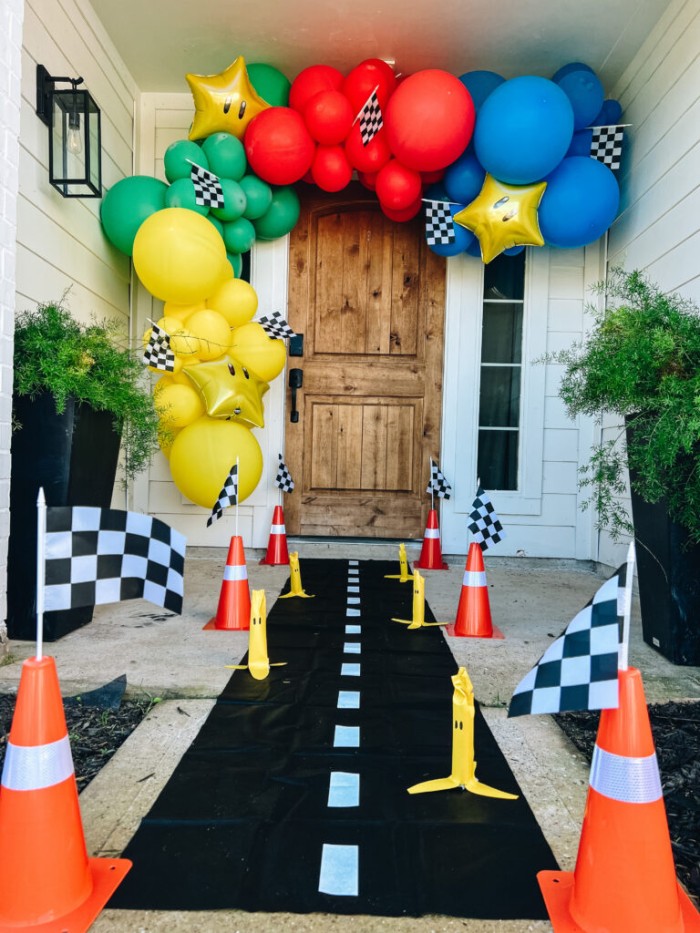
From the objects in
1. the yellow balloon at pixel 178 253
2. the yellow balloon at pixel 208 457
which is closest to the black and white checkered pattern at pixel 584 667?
the yellow balloon at pixel 208 457

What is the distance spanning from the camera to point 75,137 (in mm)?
3627

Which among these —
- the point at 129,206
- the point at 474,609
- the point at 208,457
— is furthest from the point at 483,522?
the point at 129,206

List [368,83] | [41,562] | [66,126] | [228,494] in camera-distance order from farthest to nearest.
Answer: [368,83] < [66,126] < [228,494] < [41,562]

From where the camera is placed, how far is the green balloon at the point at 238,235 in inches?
175

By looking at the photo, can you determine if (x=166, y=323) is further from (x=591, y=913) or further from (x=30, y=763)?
(x=591, y=913)

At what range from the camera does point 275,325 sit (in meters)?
4.61

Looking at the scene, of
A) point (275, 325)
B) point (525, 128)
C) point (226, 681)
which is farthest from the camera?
point (275, 325)

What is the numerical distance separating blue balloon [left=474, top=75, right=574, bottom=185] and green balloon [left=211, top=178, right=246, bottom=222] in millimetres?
1520

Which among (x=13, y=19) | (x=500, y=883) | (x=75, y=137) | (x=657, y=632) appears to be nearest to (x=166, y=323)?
(x=75, y=137)

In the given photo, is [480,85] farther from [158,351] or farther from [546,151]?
[158,351]

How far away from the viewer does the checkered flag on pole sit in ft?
13.5

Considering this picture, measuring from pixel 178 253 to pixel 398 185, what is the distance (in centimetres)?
150

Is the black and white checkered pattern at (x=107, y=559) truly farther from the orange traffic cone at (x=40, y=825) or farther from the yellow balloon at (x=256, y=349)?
the yellow balloon at (x=256, y=349)

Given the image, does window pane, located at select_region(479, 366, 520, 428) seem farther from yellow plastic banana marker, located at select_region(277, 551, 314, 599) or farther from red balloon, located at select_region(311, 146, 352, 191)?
yellow plastic banana marker, located at select_region(277, 551, 314, 599)
